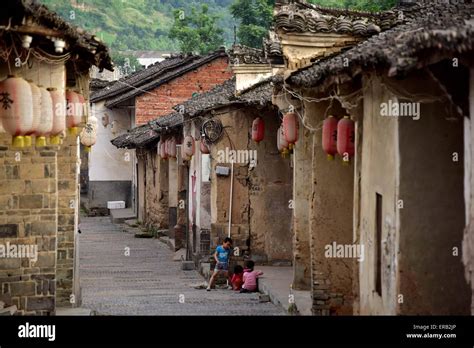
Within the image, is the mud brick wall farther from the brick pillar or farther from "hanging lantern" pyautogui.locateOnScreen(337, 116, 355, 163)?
"hanging lantern" pyautogui.locateOnScreen(337, 116, 355, 163)

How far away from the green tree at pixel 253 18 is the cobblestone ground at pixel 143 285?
69.0ft

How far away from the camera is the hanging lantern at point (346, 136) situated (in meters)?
18.3

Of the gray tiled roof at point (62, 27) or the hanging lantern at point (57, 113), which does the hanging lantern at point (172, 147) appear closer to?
the gray tiled roof at point (62, 27)

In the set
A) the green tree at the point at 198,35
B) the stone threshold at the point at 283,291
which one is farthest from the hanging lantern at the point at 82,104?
the green tree at the point at 198,35

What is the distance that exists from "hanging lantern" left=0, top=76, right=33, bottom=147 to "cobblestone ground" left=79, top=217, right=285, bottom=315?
802 centimetres

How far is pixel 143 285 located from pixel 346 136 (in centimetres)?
1207

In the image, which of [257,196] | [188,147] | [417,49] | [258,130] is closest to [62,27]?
[417,49]

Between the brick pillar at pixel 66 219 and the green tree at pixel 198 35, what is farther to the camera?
the green tree at pixel 198 35

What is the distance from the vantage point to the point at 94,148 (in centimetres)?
5512

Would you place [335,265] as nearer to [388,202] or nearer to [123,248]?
[388,202]

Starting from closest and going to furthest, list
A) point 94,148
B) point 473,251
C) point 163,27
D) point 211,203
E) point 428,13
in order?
point 473,251, point 428,13, point 211,203, point 94,148, point 163,27

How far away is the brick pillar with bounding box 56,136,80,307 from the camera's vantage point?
21906 millimetres

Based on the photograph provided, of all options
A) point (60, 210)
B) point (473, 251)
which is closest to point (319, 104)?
point (60, 210)
